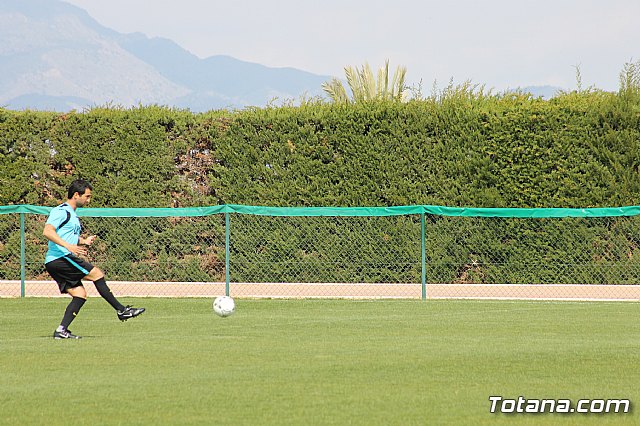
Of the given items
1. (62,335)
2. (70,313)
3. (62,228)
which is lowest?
(62,335)

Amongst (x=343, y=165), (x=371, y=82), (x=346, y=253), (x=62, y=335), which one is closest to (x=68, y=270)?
(x=62, y=335)

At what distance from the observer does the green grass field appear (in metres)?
7.97

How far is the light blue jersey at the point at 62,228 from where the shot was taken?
12.3 metres

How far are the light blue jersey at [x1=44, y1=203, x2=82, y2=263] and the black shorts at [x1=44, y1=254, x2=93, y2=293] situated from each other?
0.22 ft

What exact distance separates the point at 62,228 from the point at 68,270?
1.62 ft

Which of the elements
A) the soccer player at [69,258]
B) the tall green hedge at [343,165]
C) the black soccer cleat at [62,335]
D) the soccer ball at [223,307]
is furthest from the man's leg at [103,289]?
the tall green hedge at [343,165]

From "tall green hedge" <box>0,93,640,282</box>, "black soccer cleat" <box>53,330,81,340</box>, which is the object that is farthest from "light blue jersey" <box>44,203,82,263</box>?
Result: "tall green hedge" <box>0,93,640,282</box>

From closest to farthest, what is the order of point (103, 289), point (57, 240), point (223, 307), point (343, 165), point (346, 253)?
point (57, 240), point (103, 289), point (223, 307), point (346, 253), point (343, 165)

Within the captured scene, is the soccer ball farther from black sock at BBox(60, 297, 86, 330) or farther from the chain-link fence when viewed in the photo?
the chain-link fence

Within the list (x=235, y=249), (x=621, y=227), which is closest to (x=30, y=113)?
(x=235, y=249)

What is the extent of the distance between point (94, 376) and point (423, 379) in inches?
114

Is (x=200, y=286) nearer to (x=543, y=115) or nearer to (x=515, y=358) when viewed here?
(x=543, y=115)

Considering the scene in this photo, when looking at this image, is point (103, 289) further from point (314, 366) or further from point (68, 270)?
point (314, 366)

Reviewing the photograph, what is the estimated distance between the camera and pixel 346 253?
21.0 meters
